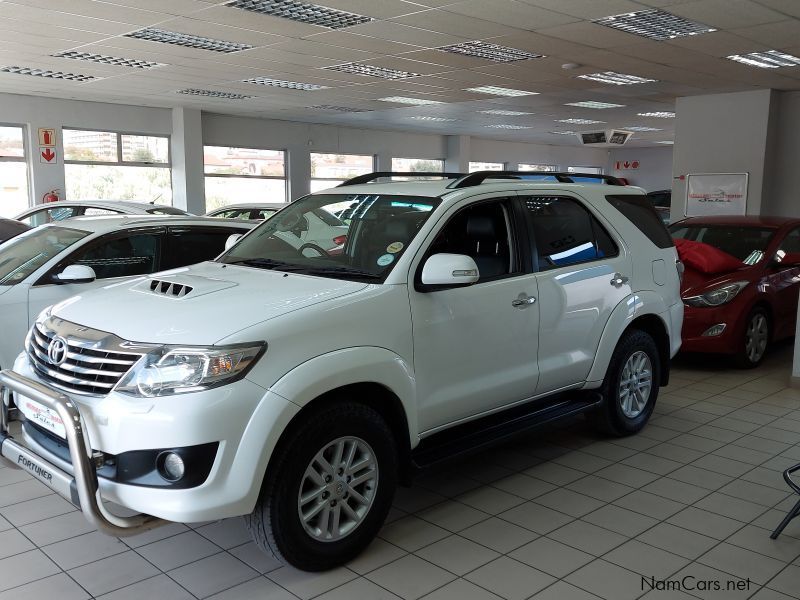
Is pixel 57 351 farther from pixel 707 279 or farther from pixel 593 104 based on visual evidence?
Answer: pixel 593 104

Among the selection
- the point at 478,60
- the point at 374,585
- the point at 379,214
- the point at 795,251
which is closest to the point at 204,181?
the point at 478,60

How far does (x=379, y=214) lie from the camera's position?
373 centimetres

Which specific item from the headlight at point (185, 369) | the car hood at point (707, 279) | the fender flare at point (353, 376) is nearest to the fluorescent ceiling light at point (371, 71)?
the car hood at point (707, 279)

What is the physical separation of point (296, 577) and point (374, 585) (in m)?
0.33

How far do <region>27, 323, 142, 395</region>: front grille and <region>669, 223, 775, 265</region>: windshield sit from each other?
5.99 m

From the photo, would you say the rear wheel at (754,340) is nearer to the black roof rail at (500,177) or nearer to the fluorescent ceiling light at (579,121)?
the black roof rail at (500,177)

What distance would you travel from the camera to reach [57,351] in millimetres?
3014

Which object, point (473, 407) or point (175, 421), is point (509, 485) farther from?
point (175, 421)

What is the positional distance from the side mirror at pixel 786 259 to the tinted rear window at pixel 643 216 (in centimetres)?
259

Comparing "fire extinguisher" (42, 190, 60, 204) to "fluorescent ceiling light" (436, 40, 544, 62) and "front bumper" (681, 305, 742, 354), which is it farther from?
"front bumper" (681, 305, 742, 354)

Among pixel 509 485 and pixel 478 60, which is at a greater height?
pixel 478 60

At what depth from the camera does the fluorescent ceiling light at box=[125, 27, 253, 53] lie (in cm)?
840

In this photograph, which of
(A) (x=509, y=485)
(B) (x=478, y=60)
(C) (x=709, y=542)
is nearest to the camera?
(C) (x=709, y=542)

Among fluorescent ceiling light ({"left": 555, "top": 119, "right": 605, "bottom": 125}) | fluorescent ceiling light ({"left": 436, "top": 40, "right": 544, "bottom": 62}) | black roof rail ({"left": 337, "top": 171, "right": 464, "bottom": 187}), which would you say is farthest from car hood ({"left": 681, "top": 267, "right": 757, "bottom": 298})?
fluorescent ceiling light ({"left": 555, "top": 119, "right": 605, "bottom": 125})
